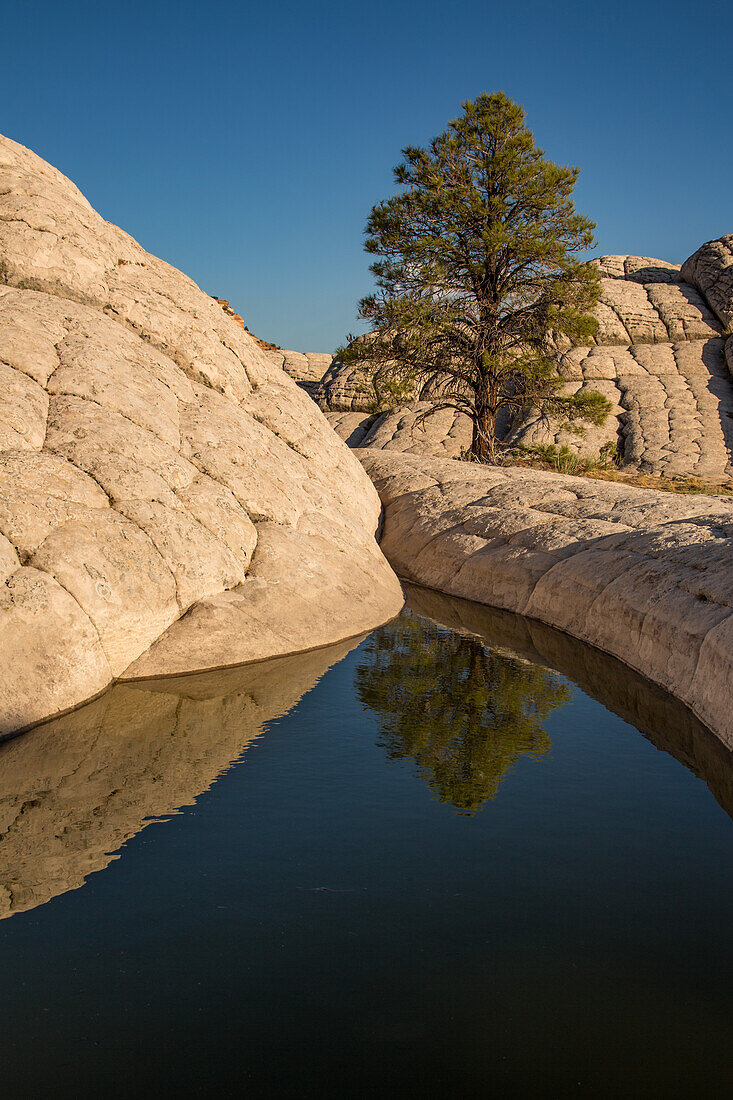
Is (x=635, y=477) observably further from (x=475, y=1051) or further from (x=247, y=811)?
(x=475, y=1051)

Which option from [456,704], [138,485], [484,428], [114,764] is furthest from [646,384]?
[114,764]

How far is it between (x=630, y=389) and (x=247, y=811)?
26.3 meters

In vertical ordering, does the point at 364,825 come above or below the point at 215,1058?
above

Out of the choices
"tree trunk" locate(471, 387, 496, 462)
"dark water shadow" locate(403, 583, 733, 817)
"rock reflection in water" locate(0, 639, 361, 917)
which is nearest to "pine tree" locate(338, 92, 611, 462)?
"tree trunk" locate(471, 387, 496, 462)

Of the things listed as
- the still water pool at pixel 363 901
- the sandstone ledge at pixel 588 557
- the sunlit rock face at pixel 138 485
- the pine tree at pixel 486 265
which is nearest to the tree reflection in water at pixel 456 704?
the still water pool at pixel 363 901

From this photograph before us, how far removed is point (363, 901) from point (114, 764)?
254 centimetres

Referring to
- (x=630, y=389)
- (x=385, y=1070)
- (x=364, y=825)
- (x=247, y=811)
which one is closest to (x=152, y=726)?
(x=247, y=811)

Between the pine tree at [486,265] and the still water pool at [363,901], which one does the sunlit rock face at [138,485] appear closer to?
the still water pool at [363,901]

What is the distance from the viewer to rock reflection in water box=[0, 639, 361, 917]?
4848 mm

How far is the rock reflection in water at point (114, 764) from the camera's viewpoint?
485 centimetres

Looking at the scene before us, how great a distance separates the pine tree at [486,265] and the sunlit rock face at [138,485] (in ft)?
28.3

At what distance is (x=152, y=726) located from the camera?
6918 millimetres

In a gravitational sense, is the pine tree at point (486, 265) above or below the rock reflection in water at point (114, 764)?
above

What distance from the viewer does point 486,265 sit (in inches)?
833
